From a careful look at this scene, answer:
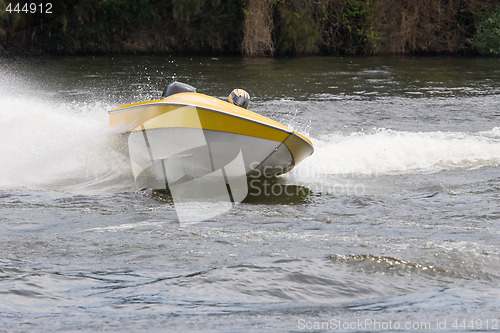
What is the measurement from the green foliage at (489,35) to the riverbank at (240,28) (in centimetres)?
4

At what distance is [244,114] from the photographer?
8188 millimetres

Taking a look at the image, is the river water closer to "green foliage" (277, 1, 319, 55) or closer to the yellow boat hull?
the yellow boat hull

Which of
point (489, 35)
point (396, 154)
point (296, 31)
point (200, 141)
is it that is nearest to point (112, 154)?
point (200, 141)

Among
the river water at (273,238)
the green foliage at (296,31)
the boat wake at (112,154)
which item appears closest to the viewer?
the river water at (273,238)

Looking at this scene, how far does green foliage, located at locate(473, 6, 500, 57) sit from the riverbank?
4cm

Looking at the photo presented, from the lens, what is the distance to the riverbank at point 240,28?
25844 millimetres

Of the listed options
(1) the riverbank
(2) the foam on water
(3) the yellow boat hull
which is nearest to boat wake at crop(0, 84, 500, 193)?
(2) the foam on water

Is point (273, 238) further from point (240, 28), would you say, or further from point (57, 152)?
point (240, 28)

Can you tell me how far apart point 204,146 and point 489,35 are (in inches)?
818

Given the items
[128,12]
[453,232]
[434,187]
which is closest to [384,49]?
[128,12]

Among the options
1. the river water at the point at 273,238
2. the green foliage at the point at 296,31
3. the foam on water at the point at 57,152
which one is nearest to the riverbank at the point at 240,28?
the green foliage at the point at 296,31

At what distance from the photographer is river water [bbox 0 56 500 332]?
4.78m

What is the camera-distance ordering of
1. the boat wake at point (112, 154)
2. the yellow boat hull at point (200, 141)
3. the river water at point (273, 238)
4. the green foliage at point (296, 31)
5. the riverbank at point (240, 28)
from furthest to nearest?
the riverbank at point (240, 28)
the green foliage at point (296, 31)
the boat wake at point (112, 154)
the yellow boat hull at point (200, 141)
the river water at point (273, 238)

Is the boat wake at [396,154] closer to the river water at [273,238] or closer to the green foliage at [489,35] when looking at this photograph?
the river water at [273,238]
